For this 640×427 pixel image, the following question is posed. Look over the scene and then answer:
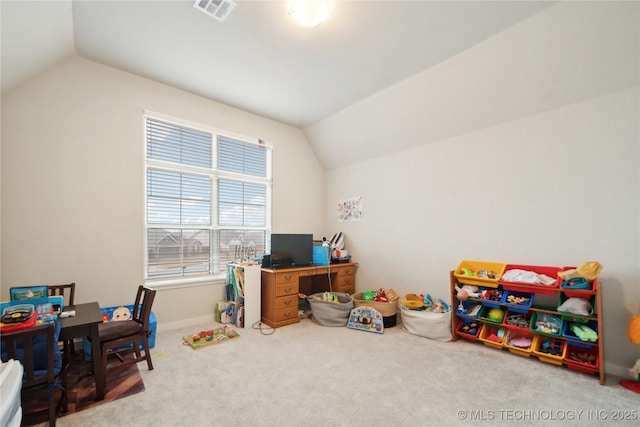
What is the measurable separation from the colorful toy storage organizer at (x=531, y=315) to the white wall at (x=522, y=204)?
0.21 m

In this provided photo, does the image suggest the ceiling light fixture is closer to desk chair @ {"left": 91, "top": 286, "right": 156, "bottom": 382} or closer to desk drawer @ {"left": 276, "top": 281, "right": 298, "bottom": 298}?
desk chair @ {"left": 91, "top": 286, "right": 156, "bottom": 382}

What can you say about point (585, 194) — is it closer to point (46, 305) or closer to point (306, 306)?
point (306, 306)

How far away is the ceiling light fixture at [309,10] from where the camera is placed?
209cm

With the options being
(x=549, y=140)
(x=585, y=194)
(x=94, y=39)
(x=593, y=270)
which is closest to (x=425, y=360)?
(x=593, y=270)

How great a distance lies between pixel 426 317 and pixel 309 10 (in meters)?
3.20

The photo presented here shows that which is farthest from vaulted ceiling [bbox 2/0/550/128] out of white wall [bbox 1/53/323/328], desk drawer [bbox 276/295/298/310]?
desk drawer [bbox 276/295/298/310]

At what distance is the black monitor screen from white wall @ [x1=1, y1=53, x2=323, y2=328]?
1.06 m

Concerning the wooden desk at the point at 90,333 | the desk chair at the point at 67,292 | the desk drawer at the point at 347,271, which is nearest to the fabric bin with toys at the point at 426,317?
the desk drawer at the point at 347,271

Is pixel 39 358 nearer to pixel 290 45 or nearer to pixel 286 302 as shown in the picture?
pixel 286 302

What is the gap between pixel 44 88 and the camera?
8.92 feet

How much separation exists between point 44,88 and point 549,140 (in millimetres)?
5012

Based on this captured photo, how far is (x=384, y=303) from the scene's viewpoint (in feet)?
11.5

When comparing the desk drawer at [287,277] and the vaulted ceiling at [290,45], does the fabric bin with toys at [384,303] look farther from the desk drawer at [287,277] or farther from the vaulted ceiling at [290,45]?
the vaulted ceiling at [290,45]

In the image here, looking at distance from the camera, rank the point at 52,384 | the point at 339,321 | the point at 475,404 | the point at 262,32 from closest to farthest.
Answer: the point at 52,384, the point at 475,404, the point at 262,32, the point at 339,321
